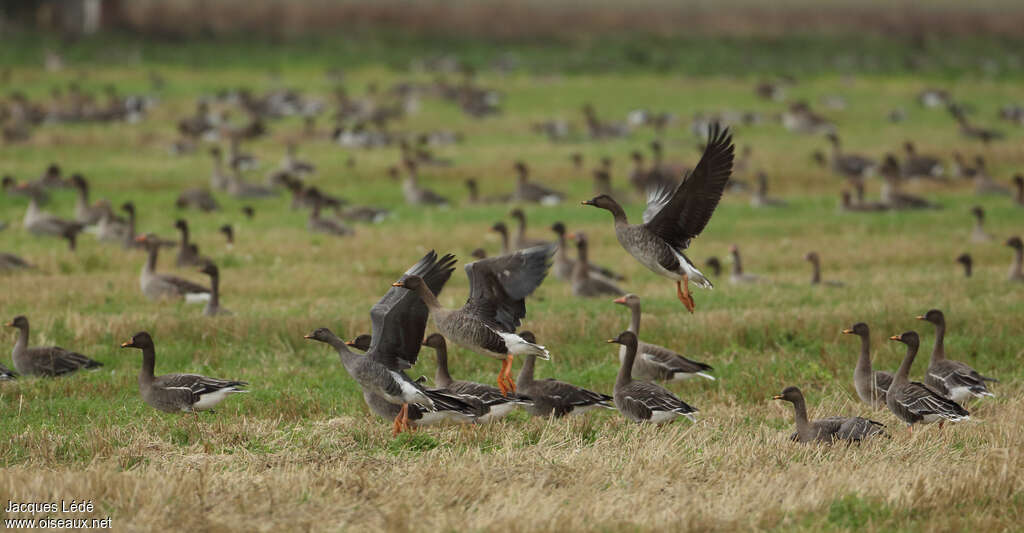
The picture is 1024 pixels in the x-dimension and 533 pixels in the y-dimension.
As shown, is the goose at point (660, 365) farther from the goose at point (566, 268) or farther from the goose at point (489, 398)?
the goose at point (566, 268)

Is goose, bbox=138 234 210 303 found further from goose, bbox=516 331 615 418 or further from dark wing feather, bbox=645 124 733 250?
dark wing feather, bbox=645 124 733 250

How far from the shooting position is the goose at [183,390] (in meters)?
12.6

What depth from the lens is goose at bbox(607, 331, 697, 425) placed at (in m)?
12.4

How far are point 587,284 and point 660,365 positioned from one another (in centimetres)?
487

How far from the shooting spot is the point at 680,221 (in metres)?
12.6

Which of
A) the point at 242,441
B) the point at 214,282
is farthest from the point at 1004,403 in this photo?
the point at 214,282

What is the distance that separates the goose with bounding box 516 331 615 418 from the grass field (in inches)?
12.8

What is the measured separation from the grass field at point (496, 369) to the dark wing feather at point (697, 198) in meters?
2.02

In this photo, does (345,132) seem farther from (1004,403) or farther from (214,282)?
(1004,403)

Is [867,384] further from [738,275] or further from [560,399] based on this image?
[738,275]

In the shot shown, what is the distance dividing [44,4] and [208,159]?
35810 millimetres

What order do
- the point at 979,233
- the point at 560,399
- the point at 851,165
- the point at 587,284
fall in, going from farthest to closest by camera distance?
the point at 851,165 → the point at 979,233 → the point at 587,284 → the point at 560,399

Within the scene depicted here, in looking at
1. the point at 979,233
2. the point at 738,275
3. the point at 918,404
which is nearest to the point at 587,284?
the point at 738,275

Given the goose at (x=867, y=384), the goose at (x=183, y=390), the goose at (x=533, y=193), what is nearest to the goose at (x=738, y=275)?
the goose at (x=867, y=384)
